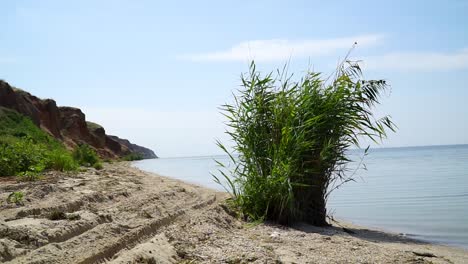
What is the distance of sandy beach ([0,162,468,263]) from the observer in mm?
3680

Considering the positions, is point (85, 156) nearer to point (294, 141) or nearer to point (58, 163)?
point (58, 163)

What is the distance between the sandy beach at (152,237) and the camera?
12.1 ft

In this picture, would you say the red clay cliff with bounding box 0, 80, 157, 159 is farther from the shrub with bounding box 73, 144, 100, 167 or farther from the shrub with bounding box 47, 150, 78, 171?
the shrub with bounding box 47, 150, 78, 171

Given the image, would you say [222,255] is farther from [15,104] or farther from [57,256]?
[15,104]

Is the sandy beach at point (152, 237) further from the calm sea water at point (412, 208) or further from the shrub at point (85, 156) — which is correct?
the shrub at point (85, 156)

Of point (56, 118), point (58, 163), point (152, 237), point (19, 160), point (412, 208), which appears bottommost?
point (152, 237)

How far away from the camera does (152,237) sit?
4.39m

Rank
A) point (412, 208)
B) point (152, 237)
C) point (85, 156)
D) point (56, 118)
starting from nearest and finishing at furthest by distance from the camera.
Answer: point (152, 237)
point (412, 208)
point (85, 156)
point (56, 118)

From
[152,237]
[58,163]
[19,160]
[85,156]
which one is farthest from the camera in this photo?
[85,156]

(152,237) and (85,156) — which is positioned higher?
(85,156)

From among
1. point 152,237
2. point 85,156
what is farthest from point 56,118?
point 152,237

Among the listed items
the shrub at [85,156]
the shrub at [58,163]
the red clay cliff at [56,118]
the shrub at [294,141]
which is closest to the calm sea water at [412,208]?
the shrub at [294,141]

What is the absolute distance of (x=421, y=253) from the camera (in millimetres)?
5215

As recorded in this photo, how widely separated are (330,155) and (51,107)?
32190 mm
